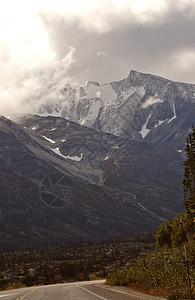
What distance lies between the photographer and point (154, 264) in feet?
107

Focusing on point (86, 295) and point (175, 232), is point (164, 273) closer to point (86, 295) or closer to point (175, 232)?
point (86, 295)

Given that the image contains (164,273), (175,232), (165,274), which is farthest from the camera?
(175,232)

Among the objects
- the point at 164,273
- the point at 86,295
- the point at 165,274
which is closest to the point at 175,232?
the point at 164,273

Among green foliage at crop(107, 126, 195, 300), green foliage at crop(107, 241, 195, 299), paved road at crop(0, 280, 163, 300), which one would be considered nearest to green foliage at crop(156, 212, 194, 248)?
green foliage at crop(107, 126, 195, 300)

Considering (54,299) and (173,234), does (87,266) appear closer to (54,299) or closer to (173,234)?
(173,234)

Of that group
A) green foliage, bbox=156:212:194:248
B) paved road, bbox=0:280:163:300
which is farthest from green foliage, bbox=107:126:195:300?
green foliage, bbox=156:212:194:248

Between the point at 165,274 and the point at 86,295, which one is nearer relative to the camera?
the point at 165,274

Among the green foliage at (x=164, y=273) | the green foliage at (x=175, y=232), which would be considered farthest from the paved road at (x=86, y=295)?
the green foliage at (x=175, y=232)

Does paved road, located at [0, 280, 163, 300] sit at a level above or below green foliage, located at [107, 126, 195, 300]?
below

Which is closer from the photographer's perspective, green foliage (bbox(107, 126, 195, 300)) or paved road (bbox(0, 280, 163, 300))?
green foliage (bbox(107, 126, 195, 300))

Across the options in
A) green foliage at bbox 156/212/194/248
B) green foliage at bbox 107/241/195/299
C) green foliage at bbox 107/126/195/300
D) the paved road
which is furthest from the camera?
green foliage at bbox 156/212/194/248

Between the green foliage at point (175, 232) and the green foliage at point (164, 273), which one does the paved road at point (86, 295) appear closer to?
the green foliage at point (164, 273)

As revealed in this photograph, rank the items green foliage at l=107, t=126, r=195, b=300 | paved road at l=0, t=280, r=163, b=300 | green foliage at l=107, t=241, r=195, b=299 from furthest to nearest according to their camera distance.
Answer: paved road at l=0, t=280, r=163, b=300
green foliage at l=107, t=241, r=195, b=299
green foliage at l=107, t=126, r=195, b=300

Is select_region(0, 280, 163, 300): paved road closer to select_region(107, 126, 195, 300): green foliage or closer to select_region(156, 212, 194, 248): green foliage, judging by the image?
select_region(107, 126, 195, 300): green foliage
